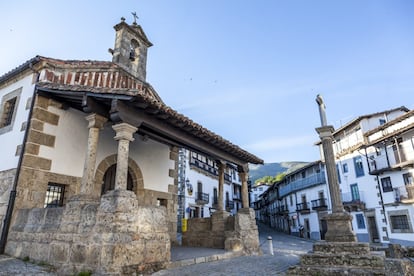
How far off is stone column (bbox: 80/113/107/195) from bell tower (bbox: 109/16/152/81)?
12.7 feet

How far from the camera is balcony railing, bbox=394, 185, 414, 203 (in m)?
16.1

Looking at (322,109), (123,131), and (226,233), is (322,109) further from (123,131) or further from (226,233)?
(123,131)

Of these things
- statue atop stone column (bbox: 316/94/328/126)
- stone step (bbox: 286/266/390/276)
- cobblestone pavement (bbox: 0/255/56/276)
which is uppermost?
statue atop stone column (bbox: 316/94/328/126)

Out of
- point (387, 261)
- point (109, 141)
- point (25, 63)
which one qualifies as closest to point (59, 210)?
point (109, 141)

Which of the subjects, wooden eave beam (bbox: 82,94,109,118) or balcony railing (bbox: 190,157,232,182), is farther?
balcony railing (bbox: 190,157,232,182)

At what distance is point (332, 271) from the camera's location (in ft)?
15.5

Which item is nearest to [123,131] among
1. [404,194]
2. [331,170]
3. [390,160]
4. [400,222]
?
[331,170]

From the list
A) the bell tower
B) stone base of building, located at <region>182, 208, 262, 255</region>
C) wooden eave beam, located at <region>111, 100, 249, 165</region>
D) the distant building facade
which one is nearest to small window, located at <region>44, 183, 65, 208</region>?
wooden eave beam, located at <region>111, 100, 249, 165</region>

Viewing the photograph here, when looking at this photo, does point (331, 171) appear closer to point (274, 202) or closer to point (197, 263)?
point (197, 263)

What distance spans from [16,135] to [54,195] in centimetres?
171

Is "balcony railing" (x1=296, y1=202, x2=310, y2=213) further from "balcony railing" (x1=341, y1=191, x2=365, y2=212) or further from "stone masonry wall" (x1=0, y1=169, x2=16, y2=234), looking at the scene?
"stone masonry wall" (x1=0, y1=169, x2=16, y2=234)

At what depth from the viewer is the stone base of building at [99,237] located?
427 centimetres

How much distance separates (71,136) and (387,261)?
6.91 metres

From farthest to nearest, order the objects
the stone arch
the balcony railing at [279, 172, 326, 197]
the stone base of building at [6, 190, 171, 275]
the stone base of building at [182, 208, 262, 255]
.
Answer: the balcony railing at [279, 172, 326, 197] < the stone base of building at [182, 208, 262, 255] < the stone arch < the stone base of building at [6, 190, 171, 275]
